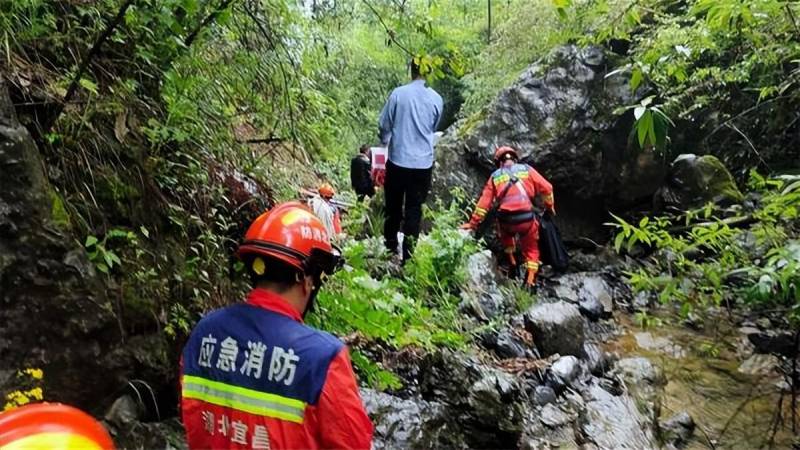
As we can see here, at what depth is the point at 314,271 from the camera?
1963mm

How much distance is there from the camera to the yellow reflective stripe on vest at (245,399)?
5.64 feet

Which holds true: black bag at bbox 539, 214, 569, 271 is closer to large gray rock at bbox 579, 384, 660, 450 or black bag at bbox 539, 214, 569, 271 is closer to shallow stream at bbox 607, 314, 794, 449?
shallow stream at bbox 607, 314, 794, 449

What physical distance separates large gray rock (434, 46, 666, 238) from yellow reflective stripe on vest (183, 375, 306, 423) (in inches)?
371

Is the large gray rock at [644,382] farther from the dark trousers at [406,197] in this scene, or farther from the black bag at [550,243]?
the dark trousers at [406,197]

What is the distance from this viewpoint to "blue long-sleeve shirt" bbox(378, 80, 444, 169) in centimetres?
587

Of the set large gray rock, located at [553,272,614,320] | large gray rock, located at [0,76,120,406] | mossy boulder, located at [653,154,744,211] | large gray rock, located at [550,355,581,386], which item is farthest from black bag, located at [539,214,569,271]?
large gray rock, located at [0,76,120,406]

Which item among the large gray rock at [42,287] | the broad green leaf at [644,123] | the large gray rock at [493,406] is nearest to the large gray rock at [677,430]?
the large gray rock at [493,406]

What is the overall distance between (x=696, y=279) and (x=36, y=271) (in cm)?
330

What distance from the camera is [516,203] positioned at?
8.27m

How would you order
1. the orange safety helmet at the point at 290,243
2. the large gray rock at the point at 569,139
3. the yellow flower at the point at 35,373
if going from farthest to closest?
the large gray rock at the point at 569,139
the yellow flower at the point at 35,373
the orange safety helmet at the point at 290,243

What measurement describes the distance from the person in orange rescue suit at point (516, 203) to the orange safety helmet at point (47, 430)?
283 inches

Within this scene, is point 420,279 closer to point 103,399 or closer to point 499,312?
point 499,312

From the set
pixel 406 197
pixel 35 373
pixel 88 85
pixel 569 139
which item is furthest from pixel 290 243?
pixel 569 139

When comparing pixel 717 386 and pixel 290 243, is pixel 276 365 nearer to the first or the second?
pixel 290 243
